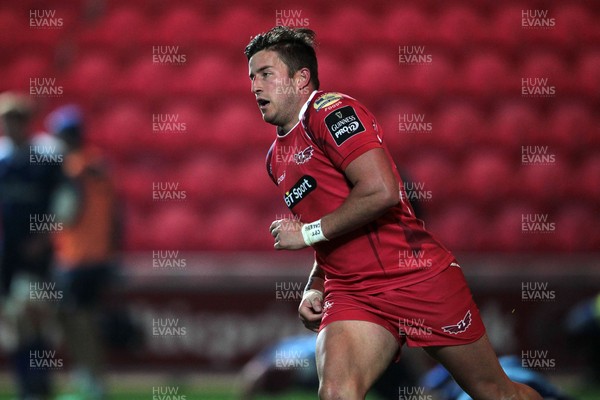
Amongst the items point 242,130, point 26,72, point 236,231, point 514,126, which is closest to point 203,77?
point 242,130

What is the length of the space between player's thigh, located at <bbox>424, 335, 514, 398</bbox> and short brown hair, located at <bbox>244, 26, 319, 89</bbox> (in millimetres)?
1267

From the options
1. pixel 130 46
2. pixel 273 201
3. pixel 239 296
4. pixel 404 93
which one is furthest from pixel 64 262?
pixel 404 93

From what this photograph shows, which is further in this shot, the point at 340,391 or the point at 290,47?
the point at 290,47

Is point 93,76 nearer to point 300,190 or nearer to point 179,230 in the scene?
point 179,230

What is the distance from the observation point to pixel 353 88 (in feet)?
31.6

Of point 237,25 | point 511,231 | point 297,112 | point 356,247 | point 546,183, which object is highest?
point 297,112

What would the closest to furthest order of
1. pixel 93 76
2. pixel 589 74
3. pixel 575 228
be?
pixel 575 228
pixel 589 74
pixel 93 76

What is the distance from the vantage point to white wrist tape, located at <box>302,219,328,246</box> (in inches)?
145

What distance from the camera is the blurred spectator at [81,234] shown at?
294 inches

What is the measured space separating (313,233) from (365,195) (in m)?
0.28

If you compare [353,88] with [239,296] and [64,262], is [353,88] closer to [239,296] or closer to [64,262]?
[239,296]

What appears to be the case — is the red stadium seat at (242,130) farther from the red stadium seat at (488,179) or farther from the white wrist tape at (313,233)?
the white wrist tape at (313,233)

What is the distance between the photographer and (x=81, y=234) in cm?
779

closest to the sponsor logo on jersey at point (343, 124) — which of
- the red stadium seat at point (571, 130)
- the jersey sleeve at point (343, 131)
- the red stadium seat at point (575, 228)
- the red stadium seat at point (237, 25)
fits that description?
the jersey sleeve at point (343, 131)
